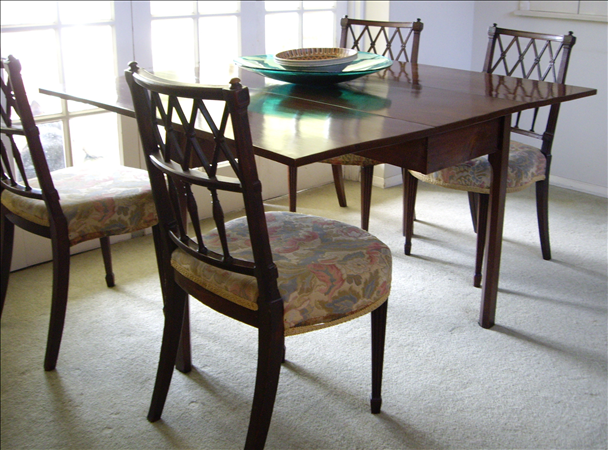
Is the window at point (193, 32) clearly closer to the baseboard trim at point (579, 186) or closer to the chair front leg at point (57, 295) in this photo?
the chair front leg at point (57, 295)

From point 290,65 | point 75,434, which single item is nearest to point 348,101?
point 290,65

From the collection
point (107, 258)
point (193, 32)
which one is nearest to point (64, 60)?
point (193, 32)

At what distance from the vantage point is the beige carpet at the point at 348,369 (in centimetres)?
160

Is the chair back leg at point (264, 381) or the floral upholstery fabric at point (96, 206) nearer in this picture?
the chair back leg at point (264, 381)

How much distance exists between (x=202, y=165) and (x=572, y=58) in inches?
103

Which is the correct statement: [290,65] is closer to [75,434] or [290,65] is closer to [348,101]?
[348,101]

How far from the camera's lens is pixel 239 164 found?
1.17m

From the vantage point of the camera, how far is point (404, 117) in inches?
63.6

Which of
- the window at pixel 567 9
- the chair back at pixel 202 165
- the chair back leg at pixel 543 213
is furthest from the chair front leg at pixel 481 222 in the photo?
the window at pixel 567 9

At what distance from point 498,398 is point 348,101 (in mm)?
894

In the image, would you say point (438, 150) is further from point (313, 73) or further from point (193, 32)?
point (193, 32)

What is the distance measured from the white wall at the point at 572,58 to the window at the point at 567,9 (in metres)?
0.04

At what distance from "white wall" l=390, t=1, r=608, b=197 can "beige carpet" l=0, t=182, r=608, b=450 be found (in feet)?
3.01

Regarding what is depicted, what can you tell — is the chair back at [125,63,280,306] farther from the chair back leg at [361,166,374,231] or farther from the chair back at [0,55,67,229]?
the chair back leg at [361,166,374,231]
